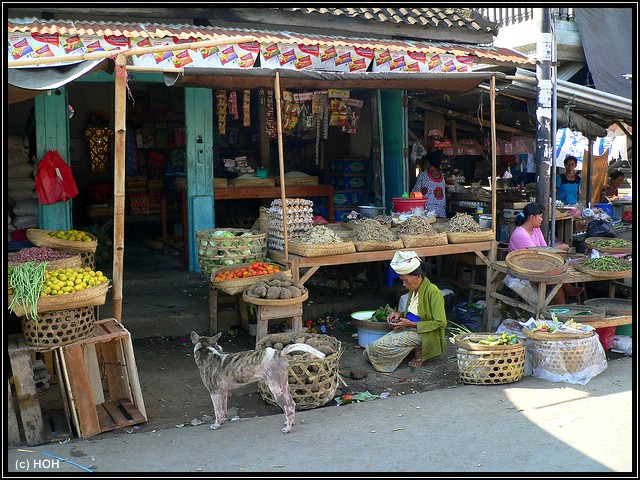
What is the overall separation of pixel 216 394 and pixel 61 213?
13.9 feet

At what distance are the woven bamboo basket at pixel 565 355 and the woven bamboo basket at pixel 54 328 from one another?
→ 4228 mm

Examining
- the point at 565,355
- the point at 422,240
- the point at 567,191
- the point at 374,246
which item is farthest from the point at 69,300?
the point at 567,191

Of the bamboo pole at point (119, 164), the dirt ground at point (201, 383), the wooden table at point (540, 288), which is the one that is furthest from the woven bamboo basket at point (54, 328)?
the wooden table at point (540, 288)

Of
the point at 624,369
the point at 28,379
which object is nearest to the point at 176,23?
the point at 28,379

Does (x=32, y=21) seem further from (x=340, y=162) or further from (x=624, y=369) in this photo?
(x=624, y=369)

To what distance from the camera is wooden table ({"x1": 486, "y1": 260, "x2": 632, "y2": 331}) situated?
23.5ft

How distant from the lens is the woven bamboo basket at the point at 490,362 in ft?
20.6

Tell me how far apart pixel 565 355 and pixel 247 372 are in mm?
3104

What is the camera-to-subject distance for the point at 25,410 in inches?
203

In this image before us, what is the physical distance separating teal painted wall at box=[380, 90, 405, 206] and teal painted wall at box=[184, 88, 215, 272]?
304cm

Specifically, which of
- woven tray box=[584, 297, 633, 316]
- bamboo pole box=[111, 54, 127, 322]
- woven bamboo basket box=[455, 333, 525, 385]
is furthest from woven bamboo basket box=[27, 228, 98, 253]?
woven tray box=[584, 297, 633, 316]

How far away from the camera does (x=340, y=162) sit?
11.4 metres

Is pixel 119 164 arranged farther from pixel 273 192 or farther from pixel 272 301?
pixel 273 192
